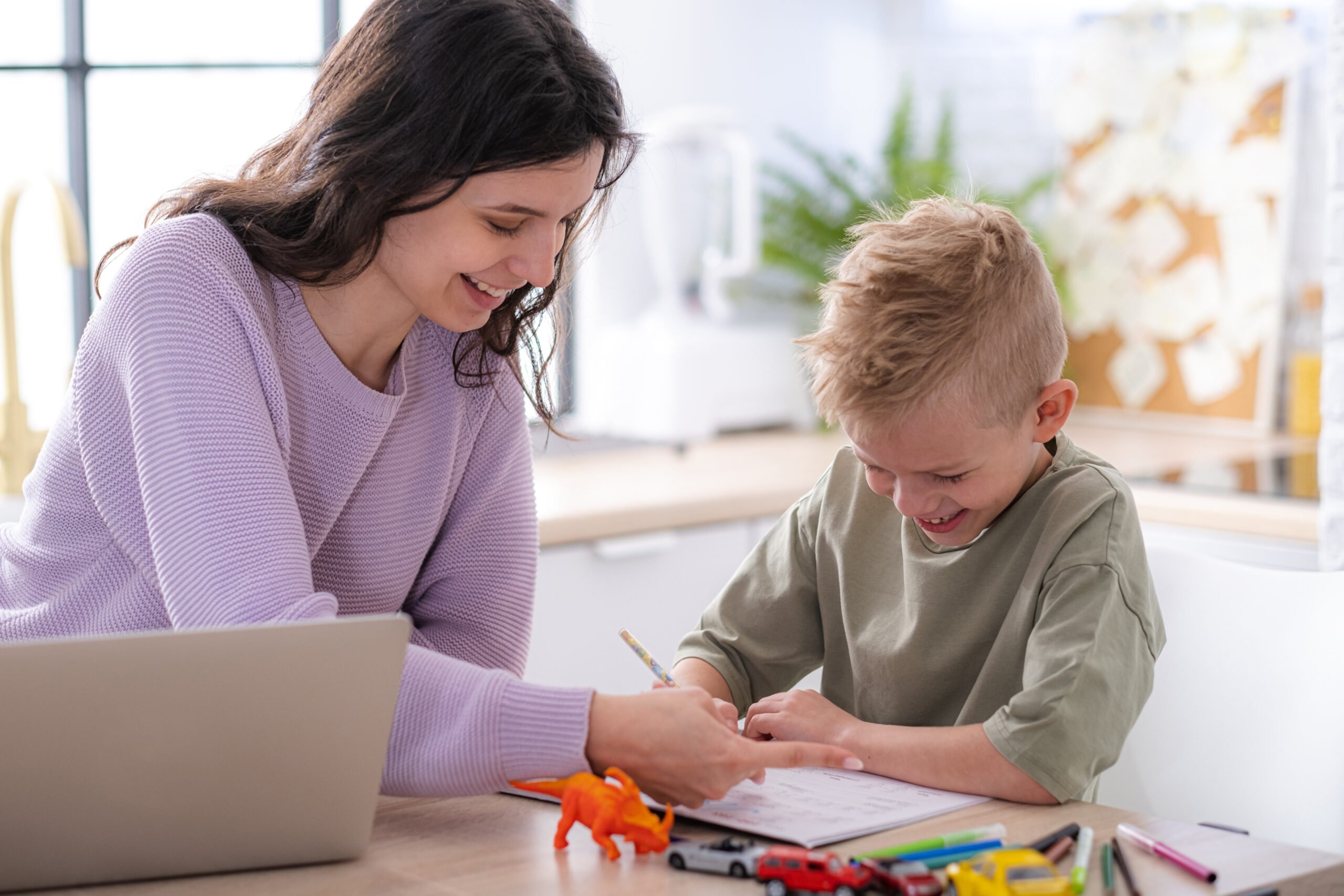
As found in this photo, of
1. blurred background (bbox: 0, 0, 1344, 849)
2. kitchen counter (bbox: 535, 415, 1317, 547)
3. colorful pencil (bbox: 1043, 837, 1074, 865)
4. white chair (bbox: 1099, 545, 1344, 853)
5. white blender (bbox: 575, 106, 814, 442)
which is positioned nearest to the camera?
colorful pencil (bbox: 1043, 837, 1074, 865)

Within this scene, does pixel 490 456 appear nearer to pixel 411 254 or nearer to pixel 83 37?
pixel 411 254

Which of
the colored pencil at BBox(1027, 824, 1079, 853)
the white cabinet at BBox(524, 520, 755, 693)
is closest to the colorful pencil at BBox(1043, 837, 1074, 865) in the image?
the colored pencil at BBox(1027, 824, 1079, 853)

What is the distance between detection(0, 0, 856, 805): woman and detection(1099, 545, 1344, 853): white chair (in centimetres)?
45

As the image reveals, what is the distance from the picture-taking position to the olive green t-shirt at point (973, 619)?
3.37 feet

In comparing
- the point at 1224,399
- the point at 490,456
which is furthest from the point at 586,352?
the point at 490,456

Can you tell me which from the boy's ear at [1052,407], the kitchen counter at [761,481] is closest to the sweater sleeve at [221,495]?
the boy's ear at [1052,407]

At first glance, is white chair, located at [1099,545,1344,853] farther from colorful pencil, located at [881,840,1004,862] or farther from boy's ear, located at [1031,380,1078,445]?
colorful pencil, located at [881,840,1004,862]

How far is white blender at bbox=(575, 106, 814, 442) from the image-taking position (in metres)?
2.72

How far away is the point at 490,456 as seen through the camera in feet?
4.24

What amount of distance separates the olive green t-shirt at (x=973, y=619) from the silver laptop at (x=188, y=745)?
0.46m

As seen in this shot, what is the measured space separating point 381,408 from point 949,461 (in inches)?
18.1

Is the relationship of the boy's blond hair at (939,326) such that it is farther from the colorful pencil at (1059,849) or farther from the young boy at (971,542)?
the colorful pencil at (1059,849)

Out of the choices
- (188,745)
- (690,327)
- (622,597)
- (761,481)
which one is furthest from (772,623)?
(690,327)

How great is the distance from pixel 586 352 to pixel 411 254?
1.80 meters
